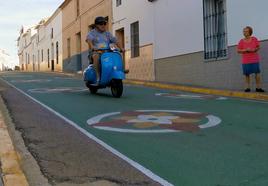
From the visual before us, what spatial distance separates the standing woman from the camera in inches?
543

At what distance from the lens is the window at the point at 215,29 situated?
54.3 ft

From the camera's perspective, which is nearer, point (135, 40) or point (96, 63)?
point (96, 63)

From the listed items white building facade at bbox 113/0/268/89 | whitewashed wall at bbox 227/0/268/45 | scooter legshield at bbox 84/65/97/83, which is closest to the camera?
scooter legshield at bbox 84/65/97/83

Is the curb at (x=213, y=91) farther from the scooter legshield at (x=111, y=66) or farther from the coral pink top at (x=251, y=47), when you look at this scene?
the scooter legshield at (x=111, y=66)

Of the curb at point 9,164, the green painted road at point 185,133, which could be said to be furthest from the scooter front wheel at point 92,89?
the curb at point 9,164

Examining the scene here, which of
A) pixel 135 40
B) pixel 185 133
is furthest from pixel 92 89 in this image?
pixel 135 40

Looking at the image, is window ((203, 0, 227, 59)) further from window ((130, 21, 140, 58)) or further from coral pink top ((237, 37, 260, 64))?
window ((130, 21, 140, 58))

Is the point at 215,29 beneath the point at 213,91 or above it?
above

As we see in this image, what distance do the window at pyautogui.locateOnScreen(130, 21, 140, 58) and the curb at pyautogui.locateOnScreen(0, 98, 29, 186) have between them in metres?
17.3

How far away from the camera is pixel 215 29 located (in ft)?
55.9

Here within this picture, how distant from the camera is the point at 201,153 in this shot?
653 centimetres

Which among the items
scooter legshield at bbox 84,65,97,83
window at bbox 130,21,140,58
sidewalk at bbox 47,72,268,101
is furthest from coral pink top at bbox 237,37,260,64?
window at bbox 130,21,140,58

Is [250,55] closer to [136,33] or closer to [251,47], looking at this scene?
[251,47]

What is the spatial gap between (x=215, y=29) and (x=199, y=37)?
893mm
